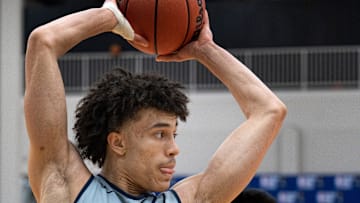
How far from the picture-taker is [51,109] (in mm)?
2465

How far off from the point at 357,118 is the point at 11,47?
6.42 m

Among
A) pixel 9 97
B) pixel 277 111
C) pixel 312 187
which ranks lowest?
pixel 312 187

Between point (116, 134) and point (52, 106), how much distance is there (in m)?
0.24

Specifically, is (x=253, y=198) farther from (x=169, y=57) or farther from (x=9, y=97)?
(x=9, y=97)

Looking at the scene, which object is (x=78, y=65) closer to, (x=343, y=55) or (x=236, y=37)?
(x=236, y=37)

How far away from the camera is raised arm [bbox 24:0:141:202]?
2453 millimetres

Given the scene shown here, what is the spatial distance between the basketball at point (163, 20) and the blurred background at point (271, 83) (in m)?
8.82

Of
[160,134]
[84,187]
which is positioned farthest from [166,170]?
[84,187]

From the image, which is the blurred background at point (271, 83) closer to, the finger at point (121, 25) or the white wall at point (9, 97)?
the white wall at point (9, 97)

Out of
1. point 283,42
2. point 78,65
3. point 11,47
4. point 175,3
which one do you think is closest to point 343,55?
point 283,42

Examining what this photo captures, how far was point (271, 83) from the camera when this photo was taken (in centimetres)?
1608

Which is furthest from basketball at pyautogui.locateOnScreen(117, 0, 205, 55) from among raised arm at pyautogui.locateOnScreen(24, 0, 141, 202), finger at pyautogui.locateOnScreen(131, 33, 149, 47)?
raised arm at pyautogui.locateOnScreen(24, 0, 141, 202)

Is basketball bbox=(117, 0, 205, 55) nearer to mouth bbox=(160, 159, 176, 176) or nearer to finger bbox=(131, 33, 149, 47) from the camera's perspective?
finger bbox=(131, 33, 149, 47)

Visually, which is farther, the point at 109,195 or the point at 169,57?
the point at 169,57
